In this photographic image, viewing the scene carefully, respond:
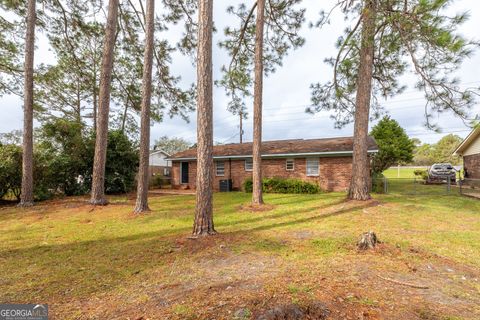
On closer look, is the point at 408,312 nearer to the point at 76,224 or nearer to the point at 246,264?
the point at 246,264

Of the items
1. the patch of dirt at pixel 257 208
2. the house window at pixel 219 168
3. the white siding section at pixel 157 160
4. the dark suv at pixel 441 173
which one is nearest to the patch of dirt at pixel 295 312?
the patch of dirt at pixel 257 208

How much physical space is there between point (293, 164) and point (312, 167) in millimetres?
1275

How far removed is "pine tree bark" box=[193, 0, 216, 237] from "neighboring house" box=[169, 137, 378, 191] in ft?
35.4

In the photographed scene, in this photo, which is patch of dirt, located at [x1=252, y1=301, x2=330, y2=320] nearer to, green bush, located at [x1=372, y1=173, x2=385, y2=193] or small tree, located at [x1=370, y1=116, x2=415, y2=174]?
green bush, located at [x1=372, y1=173, x2=385, y2=193]

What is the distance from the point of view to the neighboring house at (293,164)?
14.5m

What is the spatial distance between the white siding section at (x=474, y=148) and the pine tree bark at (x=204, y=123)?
19.9m

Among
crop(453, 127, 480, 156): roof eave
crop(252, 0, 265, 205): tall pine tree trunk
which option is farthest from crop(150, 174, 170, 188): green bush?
crop(453, 127, 480, 156): roof eave

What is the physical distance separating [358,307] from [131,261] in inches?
148

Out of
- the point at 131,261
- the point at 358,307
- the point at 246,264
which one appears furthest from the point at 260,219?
the point at 358,307

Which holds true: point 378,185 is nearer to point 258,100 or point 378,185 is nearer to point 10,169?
point 258,100

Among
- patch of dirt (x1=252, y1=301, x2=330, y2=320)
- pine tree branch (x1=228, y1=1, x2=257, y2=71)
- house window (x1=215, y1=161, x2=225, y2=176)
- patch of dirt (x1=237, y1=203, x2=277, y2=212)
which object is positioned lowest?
patch of dirt (x1=237, y1=203, x2=277, y2=212)

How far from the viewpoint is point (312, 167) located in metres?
15.4

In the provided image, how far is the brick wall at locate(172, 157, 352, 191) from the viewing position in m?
→ 14.5

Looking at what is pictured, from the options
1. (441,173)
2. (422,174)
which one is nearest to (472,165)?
(441,173)
